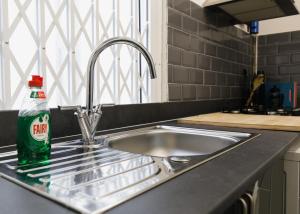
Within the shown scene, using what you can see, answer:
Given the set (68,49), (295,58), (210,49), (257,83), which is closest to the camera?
(68,49)

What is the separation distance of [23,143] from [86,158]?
0.53 ft

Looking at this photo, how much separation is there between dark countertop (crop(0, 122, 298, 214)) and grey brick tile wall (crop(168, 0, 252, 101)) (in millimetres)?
956

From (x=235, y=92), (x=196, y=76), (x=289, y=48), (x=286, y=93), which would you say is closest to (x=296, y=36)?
(x=289, y=48)

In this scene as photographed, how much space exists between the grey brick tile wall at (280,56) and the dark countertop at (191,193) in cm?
220

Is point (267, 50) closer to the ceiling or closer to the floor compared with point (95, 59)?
closer to the ceiling

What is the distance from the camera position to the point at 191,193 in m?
0.45

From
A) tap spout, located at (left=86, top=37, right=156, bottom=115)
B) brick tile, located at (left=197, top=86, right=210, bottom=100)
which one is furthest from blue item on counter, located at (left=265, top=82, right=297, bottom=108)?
tap spout, located at (left=86, top=37, right=156, bottom=115)

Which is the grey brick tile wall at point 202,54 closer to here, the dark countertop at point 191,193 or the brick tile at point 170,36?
the brick tile at point 170,36

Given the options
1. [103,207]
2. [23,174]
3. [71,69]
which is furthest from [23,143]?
[71,69]

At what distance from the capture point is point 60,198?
0.43m

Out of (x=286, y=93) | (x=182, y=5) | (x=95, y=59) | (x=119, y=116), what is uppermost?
(x=182, y=5)

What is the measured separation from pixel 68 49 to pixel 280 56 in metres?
→ 2.26

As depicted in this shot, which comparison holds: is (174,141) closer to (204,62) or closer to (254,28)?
(204,62)

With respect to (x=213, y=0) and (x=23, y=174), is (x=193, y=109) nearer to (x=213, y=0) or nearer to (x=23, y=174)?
(x=213, y=0)
